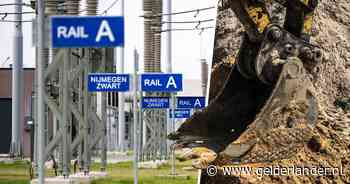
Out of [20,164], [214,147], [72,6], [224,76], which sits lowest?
[20,164]

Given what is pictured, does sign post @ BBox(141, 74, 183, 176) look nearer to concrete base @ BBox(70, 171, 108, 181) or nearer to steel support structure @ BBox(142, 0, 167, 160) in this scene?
concrete base @ BBox(70, 171, 108, 181)

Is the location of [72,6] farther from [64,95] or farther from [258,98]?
[258,98]

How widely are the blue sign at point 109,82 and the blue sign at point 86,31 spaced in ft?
35.2

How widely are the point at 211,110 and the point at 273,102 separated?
2178mm

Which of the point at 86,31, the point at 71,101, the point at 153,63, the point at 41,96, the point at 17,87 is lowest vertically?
the point at 71,101

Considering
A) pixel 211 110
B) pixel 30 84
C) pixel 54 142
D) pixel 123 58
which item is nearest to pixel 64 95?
pixel 54 142

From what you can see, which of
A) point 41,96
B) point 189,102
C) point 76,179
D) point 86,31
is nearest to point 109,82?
point 76,179

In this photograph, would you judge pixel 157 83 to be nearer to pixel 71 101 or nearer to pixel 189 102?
pixel 71 101

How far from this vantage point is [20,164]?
36.2m

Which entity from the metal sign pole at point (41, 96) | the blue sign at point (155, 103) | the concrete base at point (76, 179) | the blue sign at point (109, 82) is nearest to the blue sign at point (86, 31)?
the metal sign pole at point (41, 96)

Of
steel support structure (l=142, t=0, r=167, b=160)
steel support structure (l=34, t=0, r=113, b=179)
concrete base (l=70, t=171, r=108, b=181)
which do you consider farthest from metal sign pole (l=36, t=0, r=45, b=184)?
steel support structure (l=142, t=0, r=167, b=160)

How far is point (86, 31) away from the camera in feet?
27.3

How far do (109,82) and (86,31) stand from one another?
38.2 ft

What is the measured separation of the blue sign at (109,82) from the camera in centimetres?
1955
